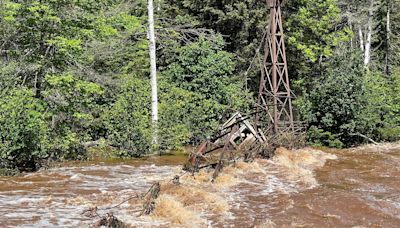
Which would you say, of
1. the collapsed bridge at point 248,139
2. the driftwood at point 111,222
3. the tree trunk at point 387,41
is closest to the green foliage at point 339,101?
the collapsed bridge at point 248,139

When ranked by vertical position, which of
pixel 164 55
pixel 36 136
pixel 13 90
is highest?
pixel 164 55

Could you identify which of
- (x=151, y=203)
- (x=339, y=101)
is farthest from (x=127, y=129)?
(x=339, y=101)

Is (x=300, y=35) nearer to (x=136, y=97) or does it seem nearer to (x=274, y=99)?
(x=274, y=99)

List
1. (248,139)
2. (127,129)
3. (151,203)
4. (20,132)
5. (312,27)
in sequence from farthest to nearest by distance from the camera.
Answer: (312,27) → (127,129) → (248,139) → (20,132) → (151,203)

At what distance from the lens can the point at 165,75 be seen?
2491 cm

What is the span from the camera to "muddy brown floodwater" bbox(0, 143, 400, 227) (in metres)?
8.48

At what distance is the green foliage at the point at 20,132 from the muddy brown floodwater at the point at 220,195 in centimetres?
72

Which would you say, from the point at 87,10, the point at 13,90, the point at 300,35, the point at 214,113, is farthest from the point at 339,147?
the point at 13,90

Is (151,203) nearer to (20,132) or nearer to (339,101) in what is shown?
(20,132)

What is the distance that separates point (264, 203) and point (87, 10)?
9665 mm

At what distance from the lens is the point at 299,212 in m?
9.17

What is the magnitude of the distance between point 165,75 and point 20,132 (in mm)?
12771

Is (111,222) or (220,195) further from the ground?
(111,222)

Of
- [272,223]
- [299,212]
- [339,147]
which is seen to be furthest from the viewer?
[339,147]
